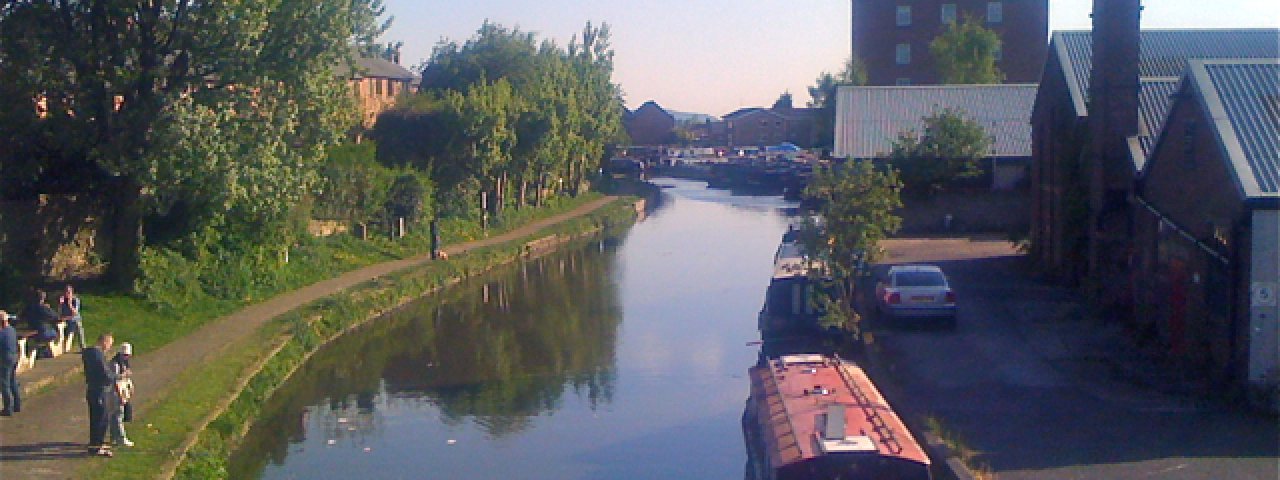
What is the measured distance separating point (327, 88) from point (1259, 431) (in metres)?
18.3

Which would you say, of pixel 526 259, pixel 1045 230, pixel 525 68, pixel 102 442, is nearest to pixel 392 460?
pixel 102 442

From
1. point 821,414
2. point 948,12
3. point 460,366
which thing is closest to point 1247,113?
point 821,414

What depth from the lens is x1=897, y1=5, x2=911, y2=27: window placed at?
81.4 metres

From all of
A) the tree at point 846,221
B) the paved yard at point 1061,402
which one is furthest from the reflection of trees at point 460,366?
the paved yard at point 1061,402

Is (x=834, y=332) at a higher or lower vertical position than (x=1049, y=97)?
lower

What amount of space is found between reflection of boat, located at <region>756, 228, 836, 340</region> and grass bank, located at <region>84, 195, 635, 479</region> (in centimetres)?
847

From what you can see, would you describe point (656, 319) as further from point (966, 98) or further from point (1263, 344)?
point (966, 98)

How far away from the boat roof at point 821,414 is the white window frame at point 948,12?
6722cm

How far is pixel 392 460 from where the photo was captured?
1814cm

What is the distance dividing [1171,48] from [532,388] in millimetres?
20821

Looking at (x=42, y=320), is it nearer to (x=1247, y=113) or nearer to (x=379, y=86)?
(x=1247, y=113)

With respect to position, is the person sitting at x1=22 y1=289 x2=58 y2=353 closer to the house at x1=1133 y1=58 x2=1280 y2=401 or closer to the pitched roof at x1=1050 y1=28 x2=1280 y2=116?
the house at x1=1133 y1=58 x2=1280 y2=401

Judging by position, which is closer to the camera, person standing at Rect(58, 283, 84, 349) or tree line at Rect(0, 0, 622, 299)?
person standing at Rect(58, 283, 84, 349)

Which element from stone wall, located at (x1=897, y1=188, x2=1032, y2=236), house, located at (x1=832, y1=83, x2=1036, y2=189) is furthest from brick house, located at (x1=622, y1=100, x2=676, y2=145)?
stone wall, located at (x1=897, y1=188, x2=1032, y2=236)
